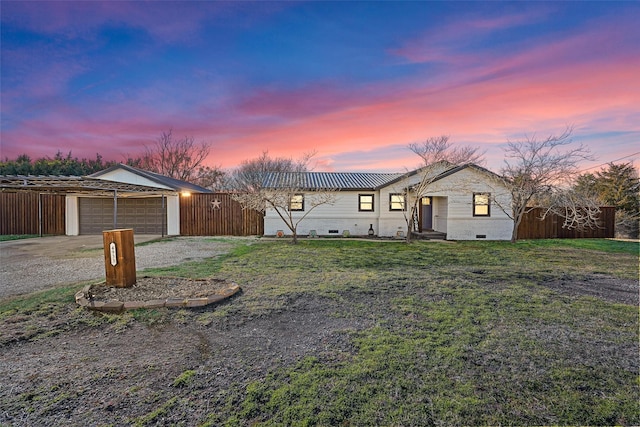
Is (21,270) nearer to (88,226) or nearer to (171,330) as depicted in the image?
(171,330)

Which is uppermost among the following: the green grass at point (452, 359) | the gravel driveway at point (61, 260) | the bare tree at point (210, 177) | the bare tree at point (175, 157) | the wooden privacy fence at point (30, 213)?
the bare tree at point (175, 157)

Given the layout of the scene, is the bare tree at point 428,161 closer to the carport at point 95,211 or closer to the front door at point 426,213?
the front door at point 426,213

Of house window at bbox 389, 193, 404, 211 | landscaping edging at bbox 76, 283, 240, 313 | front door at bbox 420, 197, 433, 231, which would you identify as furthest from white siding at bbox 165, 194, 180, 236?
front door at bbox 420, 197, 433, 231

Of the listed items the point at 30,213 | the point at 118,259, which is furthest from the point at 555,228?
the point at 30,213

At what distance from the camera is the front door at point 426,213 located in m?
17.5

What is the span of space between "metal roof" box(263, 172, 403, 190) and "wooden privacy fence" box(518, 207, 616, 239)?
709 cm

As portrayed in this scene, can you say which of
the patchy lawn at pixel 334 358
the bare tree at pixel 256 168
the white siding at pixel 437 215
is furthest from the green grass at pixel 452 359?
the bare tree at pixel 256 168

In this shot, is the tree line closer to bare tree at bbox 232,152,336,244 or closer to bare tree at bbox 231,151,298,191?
bare tree at bbox 232,152,336,244

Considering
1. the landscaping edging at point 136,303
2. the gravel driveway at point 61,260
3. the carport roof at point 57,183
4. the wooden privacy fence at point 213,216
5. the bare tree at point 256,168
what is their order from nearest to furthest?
1. the landscaping edging at point 136,303
2. the gravel driveway at point 61,260
3. the carport roof at point 57,183
4. the wooden privacy fence at point 213,216
5. the bare tree at point 256,168

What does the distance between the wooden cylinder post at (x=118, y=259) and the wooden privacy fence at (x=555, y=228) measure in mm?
17074

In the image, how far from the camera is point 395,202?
1566cm

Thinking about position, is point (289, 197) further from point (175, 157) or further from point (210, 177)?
point (175, 157)

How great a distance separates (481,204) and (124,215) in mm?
18891

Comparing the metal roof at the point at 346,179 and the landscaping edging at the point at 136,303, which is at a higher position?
the metal roof at the point at 346,179
